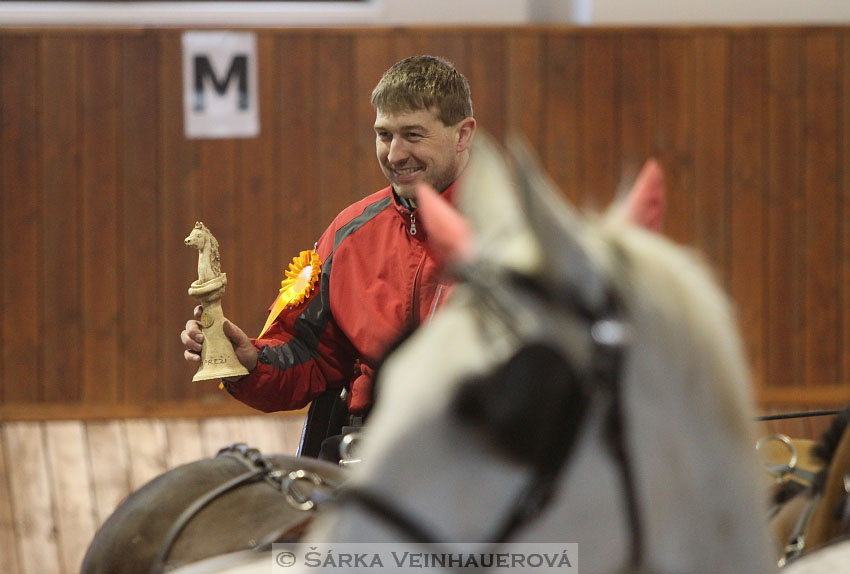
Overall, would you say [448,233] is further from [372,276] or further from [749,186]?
[749,186]

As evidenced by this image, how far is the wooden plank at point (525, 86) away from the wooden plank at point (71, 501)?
2.84 meters

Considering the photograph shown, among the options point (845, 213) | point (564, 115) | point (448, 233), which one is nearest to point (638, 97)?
point (564, 115)

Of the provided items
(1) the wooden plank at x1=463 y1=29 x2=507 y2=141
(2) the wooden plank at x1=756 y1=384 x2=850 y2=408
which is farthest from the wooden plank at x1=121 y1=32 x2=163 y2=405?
(2) the wooden plank at x1=756 y1=384 x2=850 y2=408

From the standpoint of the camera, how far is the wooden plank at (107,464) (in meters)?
4.39

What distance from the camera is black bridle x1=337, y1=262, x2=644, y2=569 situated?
0.75 metres

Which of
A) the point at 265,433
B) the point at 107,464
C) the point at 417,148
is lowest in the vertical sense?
the point at 107,464

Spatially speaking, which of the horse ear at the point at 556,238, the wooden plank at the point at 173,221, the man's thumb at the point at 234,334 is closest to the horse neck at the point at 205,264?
the man's thumb at the point at 234,334

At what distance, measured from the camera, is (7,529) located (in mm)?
4289

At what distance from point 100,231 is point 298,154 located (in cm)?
114

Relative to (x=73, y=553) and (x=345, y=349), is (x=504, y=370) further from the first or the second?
(x=73, y=553)

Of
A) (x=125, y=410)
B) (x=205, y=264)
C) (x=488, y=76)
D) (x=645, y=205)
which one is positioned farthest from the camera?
(x=488, y=76)

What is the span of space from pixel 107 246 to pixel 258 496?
3.61 meters

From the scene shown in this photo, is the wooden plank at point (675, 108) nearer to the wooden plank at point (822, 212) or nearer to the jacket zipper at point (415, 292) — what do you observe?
the wooden plank at point (822, 212)

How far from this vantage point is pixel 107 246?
492cm
